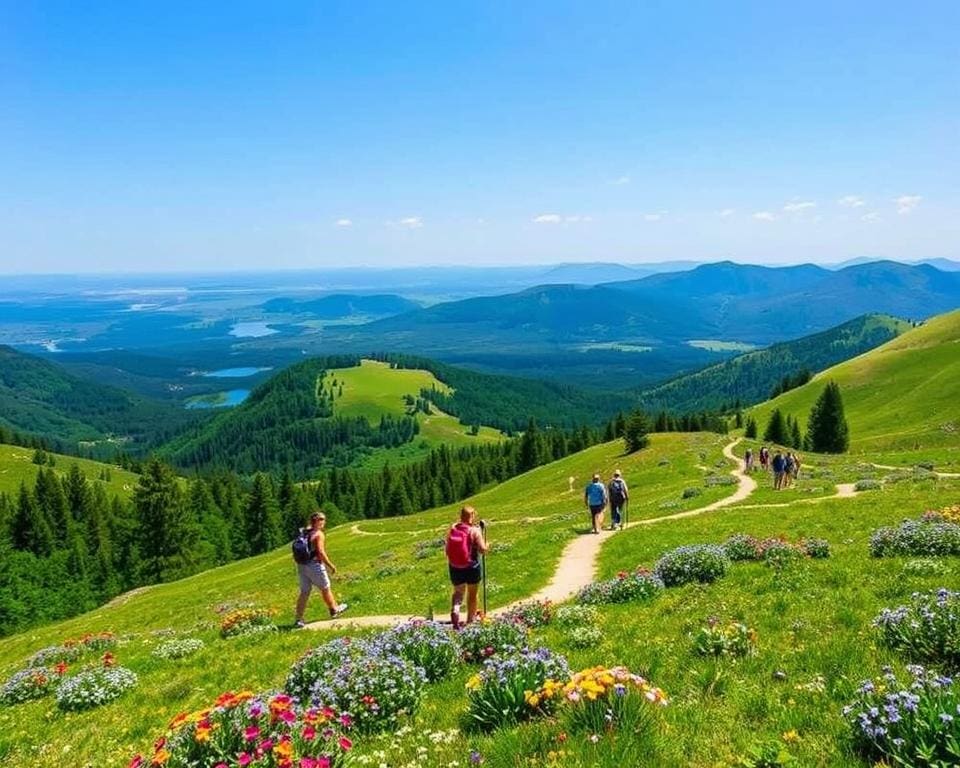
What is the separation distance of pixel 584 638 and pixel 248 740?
7.53 meters

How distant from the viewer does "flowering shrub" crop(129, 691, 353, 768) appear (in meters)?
6.94

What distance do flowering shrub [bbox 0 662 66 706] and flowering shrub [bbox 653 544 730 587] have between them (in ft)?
54.0

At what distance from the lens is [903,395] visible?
119 meters

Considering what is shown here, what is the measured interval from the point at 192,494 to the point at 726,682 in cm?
13123

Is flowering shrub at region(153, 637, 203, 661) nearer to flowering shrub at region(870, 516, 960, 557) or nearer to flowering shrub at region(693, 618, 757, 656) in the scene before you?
flowering shrub at region(693, 618, 757, 656)

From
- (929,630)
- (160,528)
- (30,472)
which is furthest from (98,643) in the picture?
(30,472)

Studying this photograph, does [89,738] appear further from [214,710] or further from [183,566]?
[183,566]

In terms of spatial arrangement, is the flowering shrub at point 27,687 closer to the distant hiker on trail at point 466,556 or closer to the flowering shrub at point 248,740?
the distant hiker on trail at point 466,556

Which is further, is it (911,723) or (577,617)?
(577,617)

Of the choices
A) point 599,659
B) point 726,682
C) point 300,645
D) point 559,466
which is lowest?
point 559,466

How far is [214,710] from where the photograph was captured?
25.4 feet

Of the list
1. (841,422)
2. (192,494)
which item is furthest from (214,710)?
(192,494)

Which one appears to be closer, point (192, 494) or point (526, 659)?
point (526, 659)

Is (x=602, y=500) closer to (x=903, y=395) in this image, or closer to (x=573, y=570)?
(x=573, y=570)
